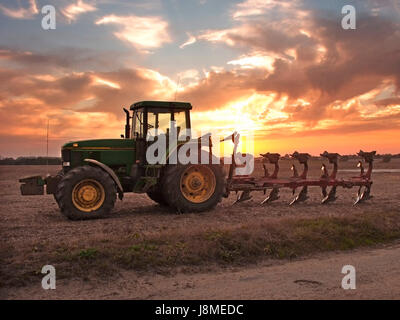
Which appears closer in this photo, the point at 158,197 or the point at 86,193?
the point at 86,193

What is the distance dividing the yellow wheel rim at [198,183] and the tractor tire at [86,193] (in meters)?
A: 2.13

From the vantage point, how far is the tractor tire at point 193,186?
39.5ft

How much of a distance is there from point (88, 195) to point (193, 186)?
2.96 m

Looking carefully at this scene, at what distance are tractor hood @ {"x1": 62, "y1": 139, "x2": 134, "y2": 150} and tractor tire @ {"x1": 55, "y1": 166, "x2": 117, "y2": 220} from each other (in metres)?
0.95

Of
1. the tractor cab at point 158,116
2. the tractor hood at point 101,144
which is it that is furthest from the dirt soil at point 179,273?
the tractor cab at point 158,116

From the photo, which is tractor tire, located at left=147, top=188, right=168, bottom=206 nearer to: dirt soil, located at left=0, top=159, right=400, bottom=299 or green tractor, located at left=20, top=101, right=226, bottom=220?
green tractor, located at left=20, top=101, right=226, bottom=220

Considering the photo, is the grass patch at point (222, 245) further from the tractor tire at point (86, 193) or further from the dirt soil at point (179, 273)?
the tractor tire at point (86, 193)

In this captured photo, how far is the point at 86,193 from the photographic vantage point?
1115cm

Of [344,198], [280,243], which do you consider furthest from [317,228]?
[344,198]

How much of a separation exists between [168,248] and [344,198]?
10.6 meters

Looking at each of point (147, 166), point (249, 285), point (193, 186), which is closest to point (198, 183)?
point (193, 186)

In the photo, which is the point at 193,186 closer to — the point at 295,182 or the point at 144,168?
the point at 144,168

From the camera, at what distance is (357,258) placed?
26.2 feet
